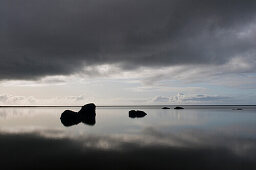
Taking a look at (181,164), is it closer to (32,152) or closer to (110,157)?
(110,157)

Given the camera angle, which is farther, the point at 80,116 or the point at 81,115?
the point at 81,115

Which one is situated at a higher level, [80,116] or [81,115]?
[81,115]

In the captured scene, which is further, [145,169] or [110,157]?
[110,157]

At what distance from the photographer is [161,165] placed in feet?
41.5

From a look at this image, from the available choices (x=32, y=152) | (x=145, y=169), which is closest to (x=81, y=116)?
(x=32, y=152)

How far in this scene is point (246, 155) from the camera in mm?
15320

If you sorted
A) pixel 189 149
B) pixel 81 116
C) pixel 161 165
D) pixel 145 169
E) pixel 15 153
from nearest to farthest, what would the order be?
1. pixel 145 169
2. pixel 161 165
3. pixel 15 153
4. pixel 189 149
5. pixel 81 116

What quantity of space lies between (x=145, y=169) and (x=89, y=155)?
222 inches

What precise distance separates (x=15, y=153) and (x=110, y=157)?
8821 mm

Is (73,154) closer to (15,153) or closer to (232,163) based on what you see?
(15,153)

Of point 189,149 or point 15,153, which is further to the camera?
point 189,149

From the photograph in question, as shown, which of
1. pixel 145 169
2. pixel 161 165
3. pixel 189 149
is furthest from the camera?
pixel 189 149

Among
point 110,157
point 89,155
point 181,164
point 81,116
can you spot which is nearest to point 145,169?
point 181,164

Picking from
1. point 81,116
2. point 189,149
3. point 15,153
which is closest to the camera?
point 15,153
